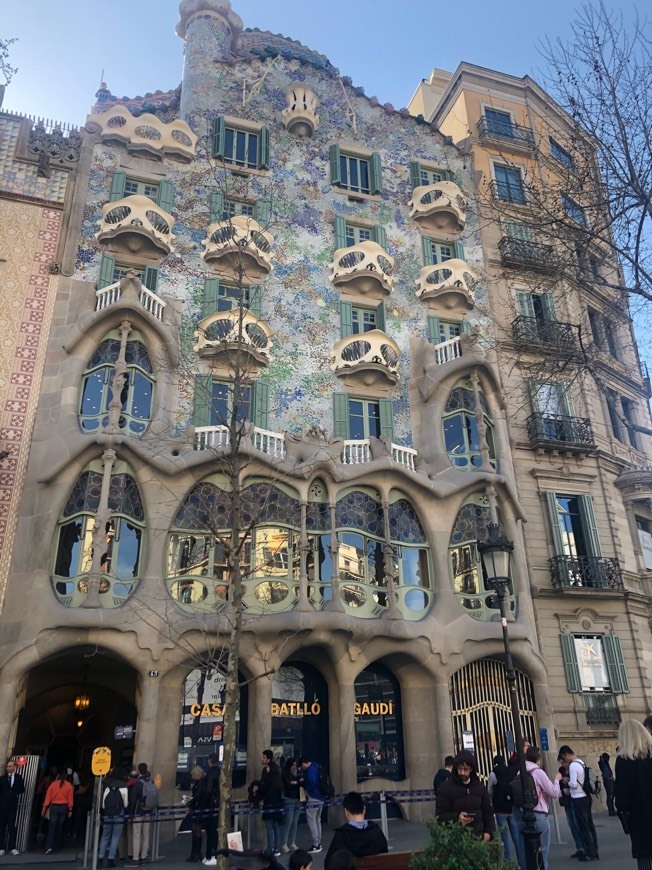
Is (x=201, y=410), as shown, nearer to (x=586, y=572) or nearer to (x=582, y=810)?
(x=586, y=572)

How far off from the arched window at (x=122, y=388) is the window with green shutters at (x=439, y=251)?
11.0 meters

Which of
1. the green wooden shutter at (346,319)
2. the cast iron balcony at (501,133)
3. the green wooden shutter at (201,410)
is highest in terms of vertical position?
the cast iron balcony at (501,133)

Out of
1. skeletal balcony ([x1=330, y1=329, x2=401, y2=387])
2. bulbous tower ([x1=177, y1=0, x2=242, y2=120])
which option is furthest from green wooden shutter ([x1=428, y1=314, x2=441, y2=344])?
bulbous tower ([x1=177, y1=0, x2=242, y2=120])

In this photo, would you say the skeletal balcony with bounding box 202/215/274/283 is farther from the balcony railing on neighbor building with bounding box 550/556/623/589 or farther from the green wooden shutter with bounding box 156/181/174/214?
the balcony railing on neighbor building with bounding box 550/556/623/589

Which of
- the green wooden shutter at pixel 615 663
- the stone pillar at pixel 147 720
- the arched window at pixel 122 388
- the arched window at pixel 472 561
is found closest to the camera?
the stone pillar at pixel 147 720

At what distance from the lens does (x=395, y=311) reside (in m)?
23.7

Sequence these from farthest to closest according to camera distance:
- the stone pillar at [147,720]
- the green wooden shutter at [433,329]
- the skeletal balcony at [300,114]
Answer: the skeletal balcony at [300,114] < the green wooden shutter at [433,329] < the stone pillar at [147,720]

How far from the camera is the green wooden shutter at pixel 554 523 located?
21.7 metres

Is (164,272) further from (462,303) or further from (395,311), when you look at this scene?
(462,303)

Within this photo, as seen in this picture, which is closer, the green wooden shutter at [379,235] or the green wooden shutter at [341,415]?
the green wooden shutter at [341,415]

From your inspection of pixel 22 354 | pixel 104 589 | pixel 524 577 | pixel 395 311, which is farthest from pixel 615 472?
pixel 22 354

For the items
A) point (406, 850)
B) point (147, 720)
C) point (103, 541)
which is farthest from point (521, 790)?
point (103, 541)

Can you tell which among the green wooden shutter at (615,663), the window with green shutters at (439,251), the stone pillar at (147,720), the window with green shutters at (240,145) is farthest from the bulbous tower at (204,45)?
the green wooden shutter at (615,663)

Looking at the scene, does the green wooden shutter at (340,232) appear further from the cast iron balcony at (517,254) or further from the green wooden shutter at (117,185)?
the green wooden shutter at (117,185)
